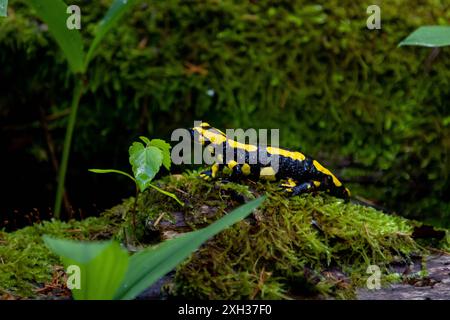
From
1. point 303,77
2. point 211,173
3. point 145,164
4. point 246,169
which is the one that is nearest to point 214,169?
point 211,173

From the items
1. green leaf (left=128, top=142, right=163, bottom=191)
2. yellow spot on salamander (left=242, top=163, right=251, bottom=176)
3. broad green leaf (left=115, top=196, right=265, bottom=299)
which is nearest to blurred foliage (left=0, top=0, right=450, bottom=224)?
yellow spot on salamander (left=242, top=163, right=251, bottom=176)

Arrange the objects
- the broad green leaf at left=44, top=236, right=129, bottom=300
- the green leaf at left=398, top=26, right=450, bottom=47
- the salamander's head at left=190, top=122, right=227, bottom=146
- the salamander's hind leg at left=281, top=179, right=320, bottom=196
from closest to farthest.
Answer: the broad green leaf at left=44, top=236, right=129, bottom=300 → the green leaf at left=398, top=26, right=450, bottom=47 → the salamander's hind leg at left=281, top=179, right=320, bottom=196 → the salamander's head at left=190, top=122, right=227, bottom=146

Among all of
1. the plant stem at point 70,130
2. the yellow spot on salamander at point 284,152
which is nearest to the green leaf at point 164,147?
the yellow spot on salamander at point 284,152

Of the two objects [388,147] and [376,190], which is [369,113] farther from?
[376,190]

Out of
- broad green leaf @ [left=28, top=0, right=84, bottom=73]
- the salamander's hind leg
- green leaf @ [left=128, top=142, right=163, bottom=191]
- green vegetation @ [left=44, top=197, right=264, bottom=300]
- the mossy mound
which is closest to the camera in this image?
green vegetation @ [left=44, top=197, right=264, bottom=300]

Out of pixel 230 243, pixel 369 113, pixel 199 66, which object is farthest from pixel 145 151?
pixel 369 113

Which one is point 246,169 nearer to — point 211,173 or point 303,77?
point 211,173

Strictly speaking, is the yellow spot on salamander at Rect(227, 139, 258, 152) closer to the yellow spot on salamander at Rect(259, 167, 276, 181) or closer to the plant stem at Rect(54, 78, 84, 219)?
the yellow spot on salamander at Rect(259, 167, 276, 181)
